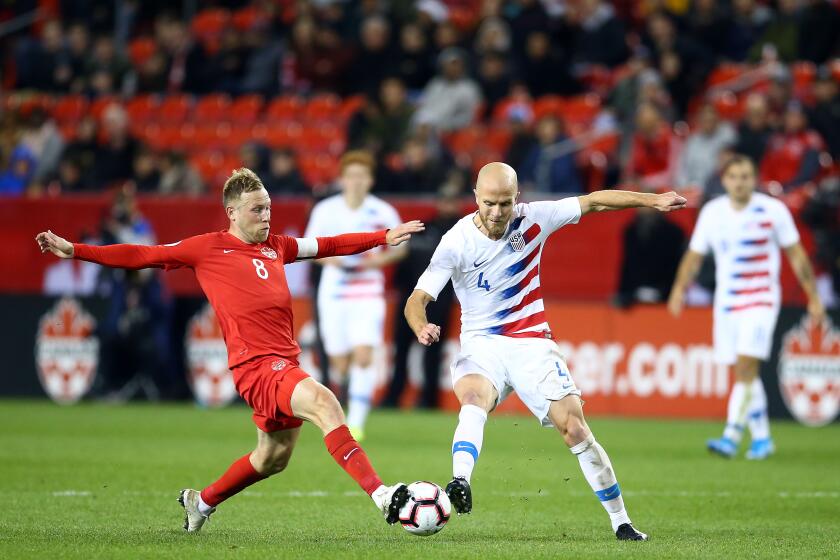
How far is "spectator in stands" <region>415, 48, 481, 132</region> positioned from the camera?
20.5m

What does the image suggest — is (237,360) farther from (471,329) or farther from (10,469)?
(10,469)

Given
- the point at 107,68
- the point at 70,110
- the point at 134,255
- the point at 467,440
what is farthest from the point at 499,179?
the point at 107,68

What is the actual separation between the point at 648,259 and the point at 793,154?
233 centimetres

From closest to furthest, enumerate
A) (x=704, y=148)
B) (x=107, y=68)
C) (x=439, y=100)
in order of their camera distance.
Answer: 1. (x=704, y=148)
2. (x=439, y=100)
3. (x=107, y=68)

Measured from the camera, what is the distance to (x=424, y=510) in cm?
693

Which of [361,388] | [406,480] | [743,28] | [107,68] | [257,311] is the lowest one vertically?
[406,480]

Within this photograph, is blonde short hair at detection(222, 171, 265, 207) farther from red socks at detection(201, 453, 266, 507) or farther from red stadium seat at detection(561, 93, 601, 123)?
red stadium seat at detection(561, 93, 601, 123)

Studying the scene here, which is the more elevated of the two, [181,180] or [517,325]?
[181,180]

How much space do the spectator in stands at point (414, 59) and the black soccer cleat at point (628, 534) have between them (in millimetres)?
15174

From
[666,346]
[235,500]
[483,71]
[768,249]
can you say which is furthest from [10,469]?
[483,71]

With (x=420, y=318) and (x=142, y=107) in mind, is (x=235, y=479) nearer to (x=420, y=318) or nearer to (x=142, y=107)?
(x=420, y=318)

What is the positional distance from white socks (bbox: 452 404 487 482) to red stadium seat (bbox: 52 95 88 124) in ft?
58.4

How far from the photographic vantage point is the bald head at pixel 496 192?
24.7 ft

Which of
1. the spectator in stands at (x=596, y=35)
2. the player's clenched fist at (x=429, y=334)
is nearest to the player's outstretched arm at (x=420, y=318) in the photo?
the player's clenched fist at (x=429, y=334)
